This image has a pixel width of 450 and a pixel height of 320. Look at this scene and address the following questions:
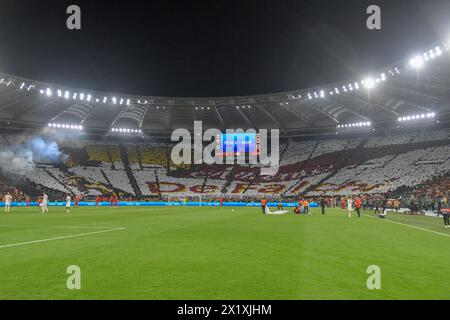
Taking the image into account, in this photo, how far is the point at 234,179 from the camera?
7406cm

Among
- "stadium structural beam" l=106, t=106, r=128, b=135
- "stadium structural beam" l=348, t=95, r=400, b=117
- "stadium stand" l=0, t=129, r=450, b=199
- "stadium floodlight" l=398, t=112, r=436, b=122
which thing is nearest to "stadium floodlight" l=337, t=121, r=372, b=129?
"stadium structural beam" l=348, t=95, r=400, b=117

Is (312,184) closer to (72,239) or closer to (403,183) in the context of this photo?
(403,183)

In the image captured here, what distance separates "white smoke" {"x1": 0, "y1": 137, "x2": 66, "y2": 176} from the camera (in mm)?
62562

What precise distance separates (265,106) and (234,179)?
647 inches

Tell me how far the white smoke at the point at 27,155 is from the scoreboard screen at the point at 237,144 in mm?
32484

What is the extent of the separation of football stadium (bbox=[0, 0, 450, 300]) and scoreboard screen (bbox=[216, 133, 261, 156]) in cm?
31

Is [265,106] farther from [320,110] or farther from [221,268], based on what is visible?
[221,268]

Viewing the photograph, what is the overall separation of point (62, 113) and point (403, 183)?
205ft

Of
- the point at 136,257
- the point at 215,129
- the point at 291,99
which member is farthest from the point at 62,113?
the point at 136,257

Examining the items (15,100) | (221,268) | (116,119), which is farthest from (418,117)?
(15,100)

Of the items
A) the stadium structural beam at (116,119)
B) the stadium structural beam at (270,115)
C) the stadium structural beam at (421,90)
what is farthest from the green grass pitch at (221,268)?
the stadium structural beam at (116,119)

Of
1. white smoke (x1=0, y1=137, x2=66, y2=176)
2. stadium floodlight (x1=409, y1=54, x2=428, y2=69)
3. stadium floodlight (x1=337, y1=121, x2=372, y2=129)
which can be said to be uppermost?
stadium floodlight (x1=409, y1=54, x2=428, y2=69)

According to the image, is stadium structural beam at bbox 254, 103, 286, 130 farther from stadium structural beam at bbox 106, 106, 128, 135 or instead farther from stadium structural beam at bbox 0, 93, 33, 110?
stadium structural beam at bbox 0, 93, 33, 110

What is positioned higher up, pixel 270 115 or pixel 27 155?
pixel 270 115
